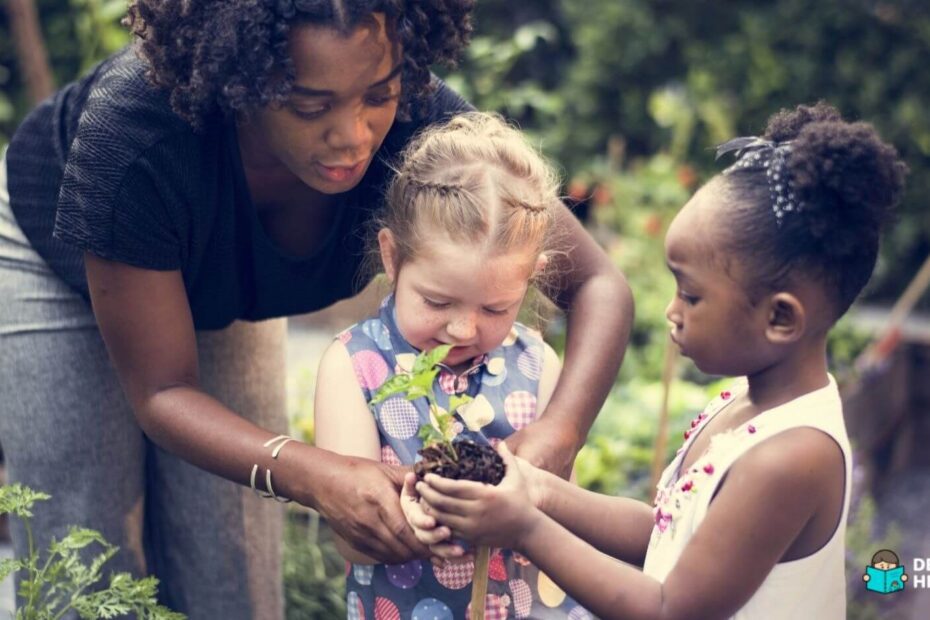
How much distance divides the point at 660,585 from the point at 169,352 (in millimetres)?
962

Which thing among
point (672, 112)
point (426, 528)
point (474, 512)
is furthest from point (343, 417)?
point (672, 112)

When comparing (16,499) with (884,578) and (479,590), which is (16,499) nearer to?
(479,590)

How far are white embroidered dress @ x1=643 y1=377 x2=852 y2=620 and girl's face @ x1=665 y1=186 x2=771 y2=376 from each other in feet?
0.31

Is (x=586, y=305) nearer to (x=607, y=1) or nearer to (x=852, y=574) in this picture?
(x=852, y=574)

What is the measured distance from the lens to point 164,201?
2.24m

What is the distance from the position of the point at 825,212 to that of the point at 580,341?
72 centimetres

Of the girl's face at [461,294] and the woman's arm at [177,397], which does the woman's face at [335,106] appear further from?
the woman's arm at [177,397]

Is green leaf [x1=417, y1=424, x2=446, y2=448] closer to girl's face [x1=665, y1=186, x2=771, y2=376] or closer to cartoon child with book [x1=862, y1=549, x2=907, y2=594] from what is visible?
girl's face [x1=665, y1=186, x2=771, y2=376]

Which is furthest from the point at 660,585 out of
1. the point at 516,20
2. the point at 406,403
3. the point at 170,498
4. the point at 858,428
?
the point at 516,20

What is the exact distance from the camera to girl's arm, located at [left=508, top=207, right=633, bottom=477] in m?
2.24

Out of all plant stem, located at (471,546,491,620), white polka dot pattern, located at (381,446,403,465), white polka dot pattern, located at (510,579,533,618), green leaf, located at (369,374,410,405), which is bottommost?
white polka dot pattern, located at (510,579,533,618)

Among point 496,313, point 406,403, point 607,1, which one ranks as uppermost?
point 607,1

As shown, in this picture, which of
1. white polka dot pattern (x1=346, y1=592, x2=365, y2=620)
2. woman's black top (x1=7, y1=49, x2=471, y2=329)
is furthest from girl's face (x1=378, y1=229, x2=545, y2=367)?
white polka dot pattern (x1=346, y1=592, x2=365, y2=620)

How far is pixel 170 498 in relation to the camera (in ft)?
9.33
